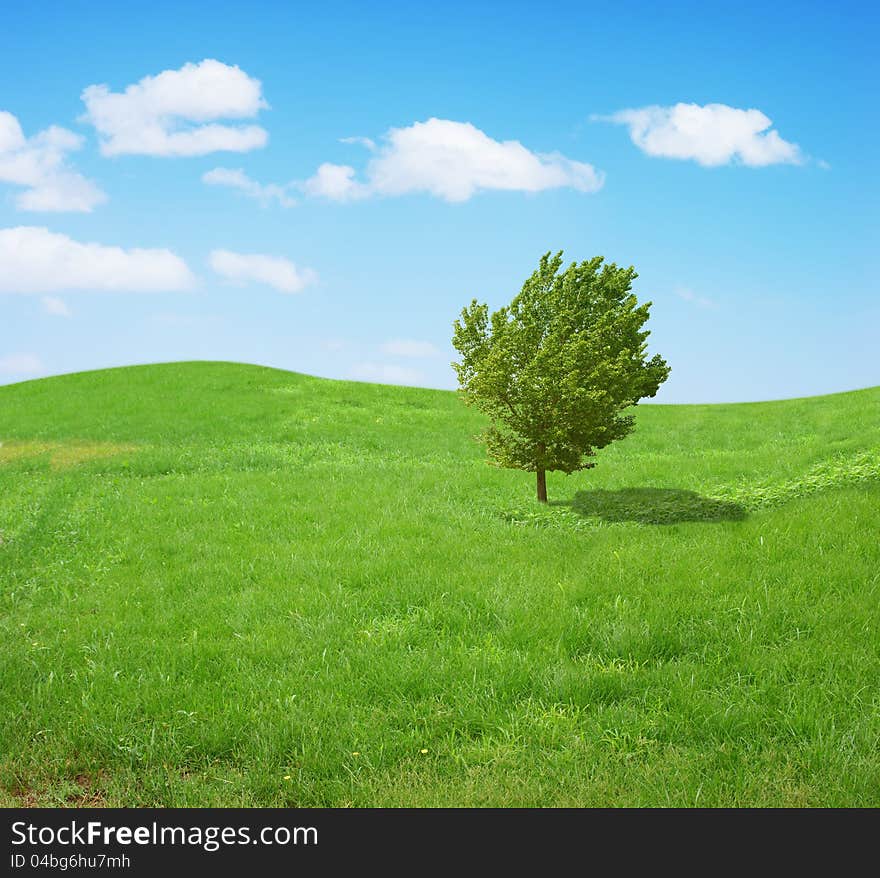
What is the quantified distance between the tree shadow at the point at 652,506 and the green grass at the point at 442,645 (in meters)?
0.12

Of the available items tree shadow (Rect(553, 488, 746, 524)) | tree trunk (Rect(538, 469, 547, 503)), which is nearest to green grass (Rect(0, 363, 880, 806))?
tree shadow (Rect(553, 488, 746, 524))

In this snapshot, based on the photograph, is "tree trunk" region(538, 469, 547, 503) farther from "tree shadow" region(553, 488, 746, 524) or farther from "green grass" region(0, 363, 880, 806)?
"green grass" region(0, 363, 880, 806)

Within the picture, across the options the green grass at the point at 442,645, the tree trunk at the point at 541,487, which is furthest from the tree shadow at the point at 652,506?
the tree trunk at the point at 541,487

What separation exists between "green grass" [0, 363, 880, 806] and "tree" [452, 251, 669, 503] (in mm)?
1463

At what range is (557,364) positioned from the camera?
15773 mm

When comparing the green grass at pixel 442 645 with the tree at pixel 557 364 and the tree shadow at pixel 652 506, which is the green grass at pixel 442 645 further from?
the tree at pixel 557 364

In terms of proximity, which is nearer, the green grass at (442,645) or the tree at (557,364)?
the green grass at (442,645)

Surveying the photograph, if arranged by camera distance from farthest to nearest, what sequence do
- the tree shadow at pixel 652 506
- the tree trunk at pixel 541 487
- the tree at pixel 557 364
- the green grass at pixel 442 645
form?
the tree trunk at pixel 541 487 < the tree at pixel 557 364 < the tree shadow at pixel 652 506 < the green grass at pixel 442 645

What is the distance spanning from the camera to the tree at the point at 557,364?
1581 centimetres

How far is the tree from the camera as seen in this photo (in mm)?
15812

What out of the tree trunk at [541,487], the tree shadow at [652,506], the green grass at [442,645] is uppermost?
the tree trunk at [541,487]

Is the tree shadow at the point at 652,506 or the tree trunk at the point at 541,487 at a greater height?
the tree trunk at the point at 541,487

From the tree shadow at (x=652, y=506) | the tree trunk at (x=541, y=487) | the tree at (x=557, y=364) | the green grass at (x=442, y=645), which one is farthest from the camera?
the tree trunk at (x=541, y=487)

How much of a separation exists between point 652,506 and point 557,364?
350 cm
